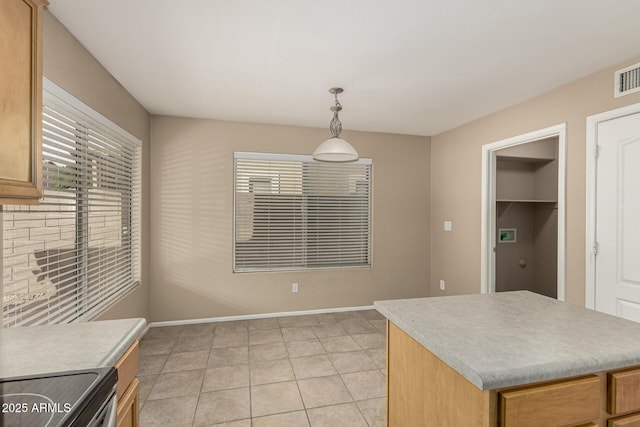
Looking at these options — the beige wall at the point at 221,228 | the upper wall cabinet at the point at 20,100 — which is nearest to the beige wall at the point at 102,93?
the beige wall at the point at 221,228

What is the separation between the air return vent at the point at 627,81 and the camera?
2.17 meters

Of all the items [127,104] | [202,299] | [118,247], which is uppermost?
[127,104]

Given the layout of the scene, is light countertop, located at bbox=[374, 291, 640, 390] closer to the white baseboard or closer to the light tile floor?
the light tile floor

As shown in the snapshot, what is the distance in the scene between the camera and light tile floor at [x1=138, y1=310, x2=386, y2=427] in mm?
2076

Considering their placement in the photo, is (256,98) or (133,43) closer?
(133,43)

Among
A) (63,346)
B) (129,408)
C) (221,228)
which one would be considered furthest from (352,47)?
(221,228)

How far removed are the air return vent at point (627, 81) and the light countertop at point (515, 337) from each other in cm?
180

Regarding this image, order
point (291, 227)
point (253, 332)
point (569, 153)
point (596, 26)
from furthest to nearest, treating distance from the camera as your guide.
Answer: point (291, 227), point (253, 332), point (569, 153), point (596, 26)

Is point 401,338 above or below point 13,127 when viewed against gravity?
below

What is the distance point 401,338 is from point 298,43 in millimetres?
1916

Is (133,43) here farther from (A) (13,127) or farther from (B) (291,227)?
(B) (291,227)

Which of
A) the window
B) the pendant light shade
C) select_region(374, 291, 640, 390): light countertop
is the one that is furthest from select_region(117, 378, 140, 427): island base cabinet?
the pendant light shade

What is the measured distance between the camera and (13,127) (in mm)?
1087

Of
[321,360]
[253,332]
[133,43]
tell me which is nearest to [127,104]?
[133,43]
